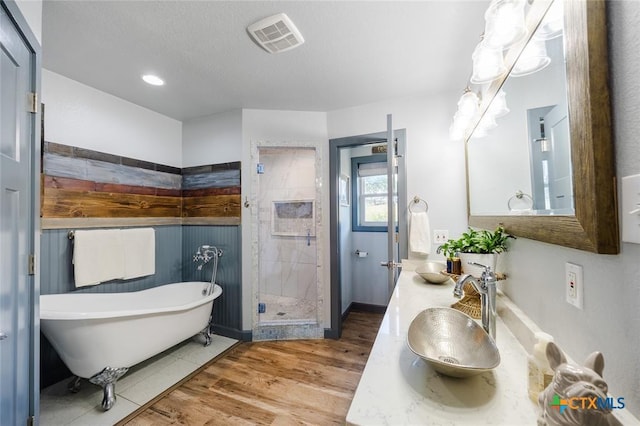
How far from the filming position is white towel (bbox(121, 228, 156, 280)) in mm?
2408

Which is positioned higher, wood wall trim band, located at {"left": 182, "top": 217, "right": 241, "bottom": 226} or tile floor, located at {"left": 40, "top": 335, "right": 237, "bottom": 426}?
wood wall trim band, located at {"left": 182, "top": 217, "right": 241, "bottom": 226}

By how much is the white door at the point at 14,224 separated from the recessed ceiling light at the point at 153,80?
984 millimetres

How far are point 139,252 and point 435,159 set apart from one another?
9.89ft

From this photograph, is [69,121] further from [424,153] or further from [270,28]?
[424,153]

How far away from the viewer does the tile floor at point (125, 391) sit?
1570 mm

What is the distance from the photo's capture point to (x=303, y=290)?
9.84ft

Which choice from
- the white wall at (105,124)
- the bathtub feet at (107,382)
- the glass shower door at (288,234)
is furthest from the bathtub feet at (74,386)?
the white wall at (105,124)

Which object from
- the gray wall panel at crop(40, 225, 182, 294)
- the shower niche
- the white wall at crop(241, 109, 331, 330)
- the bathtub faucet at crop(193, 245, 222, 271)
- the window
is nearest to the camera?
the gray wall panel at crop(40, 225, 182, 294)

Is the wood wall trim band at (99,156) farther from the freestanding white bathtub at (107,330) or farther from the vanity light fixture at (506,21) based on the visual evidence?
the vanity light fixture at (506,21)

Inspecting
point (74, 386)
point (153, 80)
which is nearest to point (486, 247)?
point (153, 80)

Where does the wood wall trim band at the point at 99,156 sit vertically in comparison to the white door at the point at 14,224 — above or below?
above

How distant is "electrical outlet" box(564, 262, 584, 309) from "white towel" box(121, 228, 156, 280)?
10.1ft

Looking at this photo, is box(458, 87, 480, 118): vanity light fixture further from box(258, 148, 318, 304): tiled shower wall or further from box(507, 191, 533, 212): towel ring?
box(258, 148, 318, 304): tiled shower wall

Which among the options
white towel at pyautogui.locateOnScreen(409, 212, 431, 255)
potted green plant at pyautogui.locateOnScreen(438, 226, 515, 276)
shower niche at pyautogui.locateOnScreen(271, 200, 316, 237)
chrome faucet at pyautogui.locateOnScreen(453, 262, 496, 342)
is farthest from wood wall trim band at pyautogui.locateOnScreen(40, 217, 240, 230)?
chrome faucet at pyautogui.locateOnScreen(453, 262, 496, 342)
